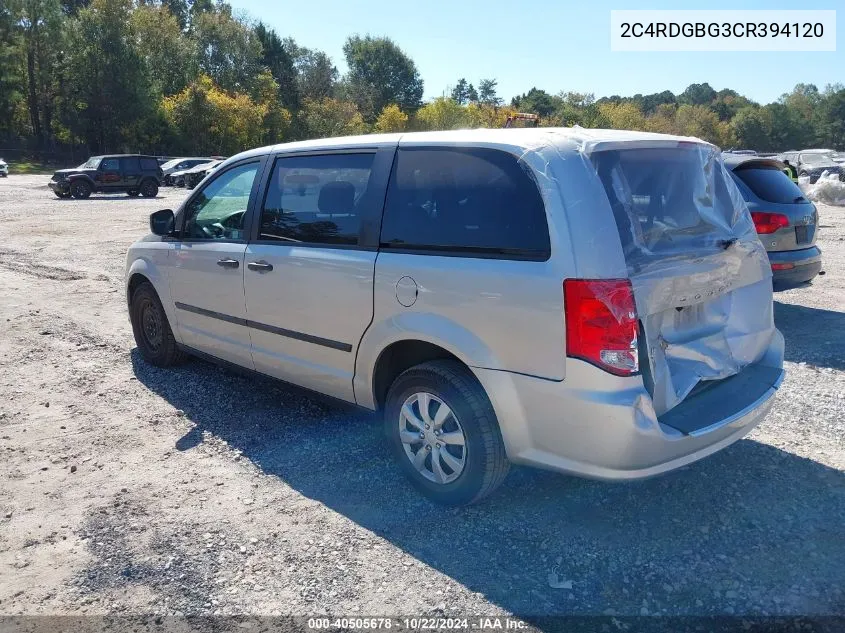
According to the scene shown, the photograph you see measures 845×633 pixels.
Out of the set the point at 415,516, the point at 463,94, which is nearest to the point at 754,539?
the point at 415,516

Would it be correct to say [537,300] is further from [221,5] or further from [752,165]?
[221,5]

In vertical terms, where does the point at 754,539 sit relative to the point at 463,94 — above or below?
below

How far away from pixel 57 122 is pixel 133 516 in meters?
57.7

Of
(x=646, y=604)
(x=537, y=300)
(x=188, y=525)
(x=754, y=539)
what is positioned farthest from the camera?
(x=188, y=525)

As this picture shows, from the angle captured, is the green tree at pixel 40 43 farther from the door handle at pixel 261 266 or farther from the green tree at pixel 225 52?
the door handle at pixel 261 266

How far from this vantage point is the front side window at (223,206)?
189 inches

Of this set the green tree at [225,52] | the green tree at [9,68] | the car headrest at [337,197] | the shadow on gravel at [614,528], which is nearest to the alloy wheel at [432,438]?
the shadow on gravel at [614,528]

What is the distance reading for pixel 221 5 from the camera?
7800cm

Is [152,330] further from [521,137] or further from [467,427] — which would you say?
[521,137]

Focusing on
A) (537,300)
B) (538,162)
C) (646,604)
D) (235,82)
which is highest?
(235,82)

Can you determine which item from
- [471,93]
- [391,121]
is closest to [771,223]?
[391,121]

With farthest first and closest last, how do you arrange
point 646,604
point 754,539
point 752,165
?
point 752,165 → point 754,539 → point 646,604

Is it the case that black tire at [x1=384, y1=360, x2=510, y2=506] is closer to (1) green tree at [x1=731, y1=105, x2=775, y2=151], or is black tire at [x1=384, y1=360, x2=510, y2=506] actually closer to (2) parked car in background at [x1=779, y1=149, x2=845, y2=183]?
(2) parked car in background at [x1=779, y1=149, x2=845, y2=183]

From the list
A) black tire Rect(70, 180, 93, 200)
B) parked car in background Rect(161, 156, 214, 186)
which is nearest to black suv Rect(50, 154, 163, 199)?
black tire Rect(70, 180, 93, 200)
